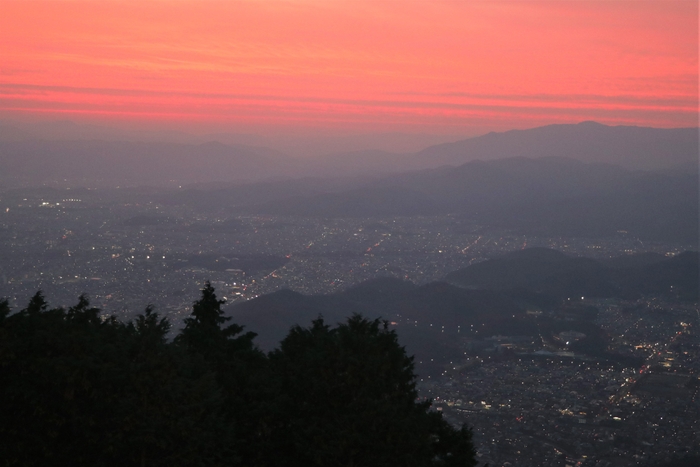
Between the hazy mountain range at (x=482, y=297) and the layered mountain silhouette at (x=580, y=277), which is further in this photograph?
the layered mountain silhouette at (x=580, y=277)

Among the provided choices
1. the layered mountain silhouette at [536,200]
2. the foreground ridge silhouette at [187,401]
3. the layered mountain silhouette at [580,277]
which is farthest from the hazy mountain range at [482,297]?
the layered mountain silhouette at [536,200]

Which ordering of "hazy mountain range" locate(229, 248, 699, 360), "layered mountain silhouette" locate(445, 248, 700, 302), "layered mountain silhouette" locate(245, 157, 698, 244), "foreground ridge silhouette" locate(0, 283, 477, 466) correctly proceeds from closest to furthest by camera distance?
"foreground ridge silhouette" locate(0, 283, 477, 466), "hazy mountain range" locate(229, 248, 699, 360), "layered mountain silhouette" locate(445, 248, 700, 302), "layered mountain silhouette" locate(245, 157, 698, 244)

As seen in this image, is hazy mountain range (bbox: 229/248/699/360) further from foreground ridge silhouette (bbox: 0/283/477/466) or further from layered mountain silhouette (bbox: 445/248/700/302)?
foreground ridge silhouette (bbox: 0/283/477/466)

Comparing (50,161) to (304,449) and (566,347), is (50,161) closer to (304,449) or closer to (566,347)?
(566,347)

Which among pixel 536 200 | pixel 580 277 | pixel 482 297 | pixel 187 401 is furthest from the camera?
pixel 536 200

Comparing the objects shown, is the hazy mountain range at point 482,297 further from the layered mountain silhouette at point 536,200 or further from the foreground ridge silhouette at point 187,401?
the layered mountain silhouette at point 536,200

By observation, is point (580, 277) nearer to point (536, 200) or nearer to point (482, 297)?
point (482, 297)

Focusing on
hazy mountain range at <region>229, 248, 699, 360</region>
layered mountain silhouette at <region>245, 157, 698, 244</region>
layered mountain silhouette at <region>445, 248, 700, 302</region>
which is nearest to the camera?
hazy mountain range at <region>229, 248, 699, 360</region>

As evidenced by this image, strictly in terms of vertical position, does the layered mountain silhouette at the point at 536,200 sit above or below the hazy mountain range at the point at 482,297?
above

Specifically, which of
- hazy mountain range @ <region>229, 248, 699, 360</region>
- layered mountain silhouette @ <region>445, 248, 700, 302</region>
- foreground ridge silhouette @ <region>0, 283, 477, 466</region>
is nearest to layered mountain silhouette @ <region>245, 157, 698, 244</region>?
layered mountain silhouette @ <region>445, 248, 700, 302</region>

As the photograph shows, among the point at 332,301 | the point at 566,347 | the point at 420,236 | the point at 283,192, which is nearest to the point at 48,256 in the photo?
the point at 332,301

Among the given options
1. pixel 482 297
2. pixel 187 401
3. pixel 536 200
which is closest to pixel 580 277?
pixel 482 297

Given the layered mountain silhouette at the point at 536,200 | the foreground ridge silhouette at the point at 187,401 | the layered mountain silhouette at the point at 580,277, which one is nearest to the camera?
the foreground ridge silhouette at the point at 187,401
